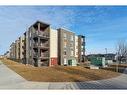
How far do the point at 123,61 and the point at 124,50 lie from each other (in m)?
12.3

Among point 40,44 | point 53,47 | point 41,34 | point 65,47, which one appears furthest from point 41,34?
point 65,47

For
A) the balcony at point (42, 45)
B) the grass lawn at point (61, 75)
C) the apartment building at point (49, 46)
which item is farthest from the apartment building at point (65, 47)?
the grass lawn at point (61, 75)

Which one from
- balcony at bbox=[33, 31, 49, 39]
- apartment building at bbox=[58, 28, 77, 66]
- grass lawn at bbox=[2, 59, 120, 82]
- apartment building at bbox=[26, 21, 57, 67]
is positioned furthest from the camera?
apartment building at bbox=[58, 28, 77, 66]

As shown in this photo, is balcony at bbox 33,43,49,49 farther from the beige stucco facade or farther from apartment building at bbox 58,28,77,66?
apartment building at bbox 58,28,77,66

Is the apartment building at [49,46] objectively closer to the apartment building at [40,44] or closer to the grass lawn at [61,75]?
the apartment building at [40,44]

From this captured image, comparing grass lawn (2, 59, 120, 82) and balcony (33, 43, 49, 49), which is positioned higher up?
balcony (33, 43, 49, 49)

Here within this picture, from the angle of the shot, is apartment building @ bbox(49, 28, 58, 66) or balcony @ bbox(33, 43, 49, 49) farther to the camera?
apartment building @ bbox(49, 28, 58, 66)

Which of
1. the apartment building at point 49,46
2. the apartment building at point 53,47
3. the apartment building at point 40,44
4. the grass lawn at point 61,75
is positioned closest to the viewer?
the grass lawn at point 61,75

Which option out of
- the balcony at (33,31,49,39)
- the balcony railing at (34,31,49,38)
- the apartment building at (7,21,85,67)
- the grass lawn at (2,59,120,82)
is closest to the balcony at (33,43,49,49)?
the apartment building at (7,21,85,67)

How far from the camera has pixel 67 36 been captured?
54812 millimetres

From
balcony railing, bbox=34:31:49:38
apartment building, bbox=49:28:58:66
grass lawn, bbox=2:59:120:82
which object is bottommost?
grass lawn, bbox=2:59:120:82

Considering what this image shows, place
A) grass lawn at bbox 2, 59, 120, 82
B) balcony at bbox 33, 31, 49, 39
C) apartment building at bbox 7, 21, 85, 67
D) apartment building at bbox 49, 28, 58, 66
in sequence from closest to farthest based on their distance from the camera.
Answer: grass lawn at bbox 2, 59, 120, 82 → balcony at bbox 33, 31, 49, 39 → apartment building at bbox 7, 21, 85, 67 → apartment building at bbox 49, 28, 58, 66
